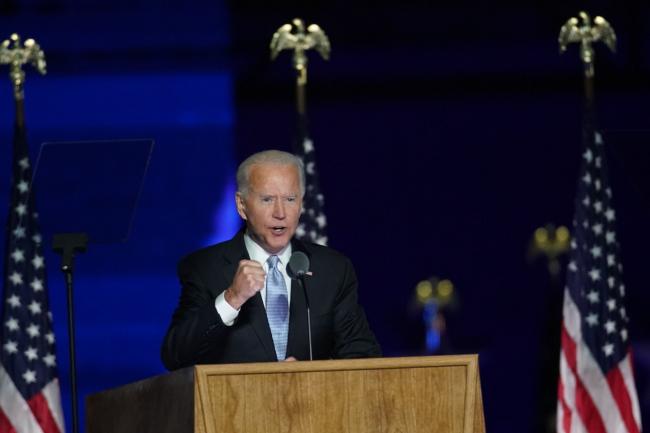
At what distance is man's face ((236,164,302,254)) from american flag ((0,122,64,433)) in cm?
335

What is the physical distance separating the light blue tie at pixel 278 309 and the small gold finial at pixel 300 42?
362cm

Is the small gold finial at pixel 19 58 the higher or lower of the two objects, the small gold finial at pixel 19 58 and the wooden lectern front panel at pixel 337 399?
the higher

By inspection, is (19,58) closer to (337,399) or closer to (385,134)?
(385,134)

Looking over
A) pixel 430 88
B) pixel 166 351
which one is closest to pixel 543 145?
pixel 430 88

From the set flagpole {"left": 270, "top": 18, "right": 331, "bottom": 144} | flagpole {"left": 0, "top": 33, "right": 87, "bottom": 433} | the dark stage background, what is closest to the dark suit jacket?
flagpole {"left": 270, "top": 18, "right": 331, "bottom": 144}

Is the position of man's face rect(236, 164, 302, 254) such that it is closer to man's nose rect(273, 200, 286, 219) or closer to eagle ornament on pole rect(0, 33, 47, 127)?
man's nose rect(273, 200, 286, 219)

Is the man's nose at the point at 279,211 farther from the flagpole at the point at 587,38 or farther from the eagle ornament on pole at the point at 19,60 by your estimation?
the flagpole at the point at 587,38

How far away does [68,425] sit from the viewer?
7500 mm

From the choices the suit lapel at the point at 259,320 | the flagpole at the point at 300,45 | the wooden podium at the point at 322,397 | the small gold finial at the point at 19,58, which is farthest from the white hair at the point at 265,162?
the small gold finial at the point at 19,58

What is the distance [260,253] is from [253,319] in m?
0.27

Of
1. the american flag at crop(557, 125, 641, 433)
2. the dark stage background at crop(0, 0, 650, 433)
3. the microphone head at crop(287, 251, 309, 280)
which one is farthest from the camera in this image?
the dark stage background at crop(0, 0, 650, 433)

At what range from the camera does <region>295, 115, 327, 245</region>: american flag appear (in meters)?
7.14

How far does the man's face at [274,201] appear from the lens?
3.85 meters

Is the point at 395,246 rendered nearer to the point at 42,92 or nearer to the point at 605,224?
the point at 605,224
